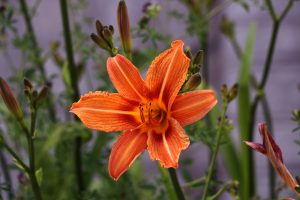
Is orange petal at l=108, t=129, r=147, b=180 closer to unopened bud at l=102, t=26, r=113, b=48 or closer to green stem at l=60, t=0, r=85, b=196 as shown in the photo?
unopened bud at l=102, t=26, r=113, b=48

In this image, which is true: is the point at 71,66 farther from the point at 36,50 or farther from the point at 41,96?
the point at 41,96

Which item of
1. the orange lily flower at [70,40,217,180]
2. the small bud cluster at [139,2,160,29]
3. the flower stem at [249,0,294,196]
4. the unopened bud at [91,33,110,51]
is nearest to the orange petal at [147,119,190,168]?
the orange lily flower at [70,40,217,180]

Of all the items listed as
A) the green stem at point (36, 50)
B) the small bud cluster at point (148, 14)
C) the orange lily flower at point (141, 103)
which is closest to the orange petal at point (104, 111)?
the orange lily flower at point (141, 103)

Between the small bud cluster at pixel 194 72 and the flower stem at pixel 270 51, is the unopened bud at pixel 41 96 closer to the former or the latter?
the small bud cluster at pixel 194 72

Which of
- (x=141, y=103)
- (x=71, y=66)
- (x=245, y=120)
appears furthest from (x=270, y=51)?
(x=141, y=103)

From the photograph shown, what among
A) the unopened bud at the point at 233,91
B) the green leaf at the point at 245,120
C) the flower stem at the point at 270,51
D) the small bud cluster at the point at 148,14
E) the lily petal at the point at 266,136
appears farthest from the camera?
the green leaf at the point at 245,120

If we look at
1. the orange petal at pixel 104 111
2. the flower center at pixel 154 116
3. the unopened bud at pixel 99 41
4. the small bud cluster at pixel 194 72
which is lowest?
the flower center at pixel 154 116

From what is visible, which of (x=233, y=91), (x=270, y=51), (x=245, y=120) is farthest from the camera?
(x=245, y=120)
